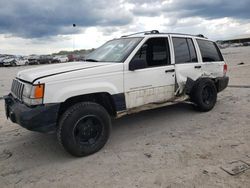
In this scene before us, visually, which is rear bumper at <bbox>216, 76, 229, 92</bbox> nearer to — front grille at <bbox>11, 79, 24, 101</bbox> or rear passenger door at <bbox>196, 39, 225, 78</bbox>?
rear passenger door at <bbox>196, 39, 225, 78</bbox>

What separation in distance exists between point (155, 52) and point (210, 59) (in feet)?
6.29

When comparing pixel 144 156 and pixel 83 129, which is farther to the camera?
pixel 83 129

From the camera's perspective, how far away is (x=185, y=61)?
5.25 m

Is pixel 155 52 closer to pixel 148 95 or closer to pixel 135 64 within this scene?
pixel 135 64

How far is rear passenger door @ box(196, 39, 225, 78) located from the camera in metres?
5.73

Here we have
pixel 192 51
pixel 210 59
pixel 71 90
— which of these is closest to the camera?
pixel 71 90

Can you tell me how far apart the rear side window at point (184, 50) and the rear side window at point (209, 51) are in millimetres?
347

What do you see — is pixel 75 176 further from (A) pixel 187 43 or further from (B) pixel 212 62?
(B) pixel 212 62

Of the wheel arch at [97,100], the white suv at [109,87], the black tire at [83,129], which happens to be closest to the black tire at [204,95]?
the white suv at [109,87]

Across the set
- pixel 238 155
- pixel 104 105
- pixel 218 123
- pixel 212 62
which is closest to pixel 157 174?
pixel 238 155

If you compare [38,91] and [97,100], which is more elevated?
[38,91]

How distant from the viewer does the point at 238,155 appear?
3.49 m

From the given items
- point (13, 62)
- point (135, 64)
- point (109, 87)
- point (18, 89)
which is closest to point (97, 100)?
point (109, 87)

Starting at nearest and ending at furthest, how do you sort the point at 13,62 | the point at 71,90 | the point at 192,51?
the point at 71,90 < the point at 192,51 < the point at 13,62
